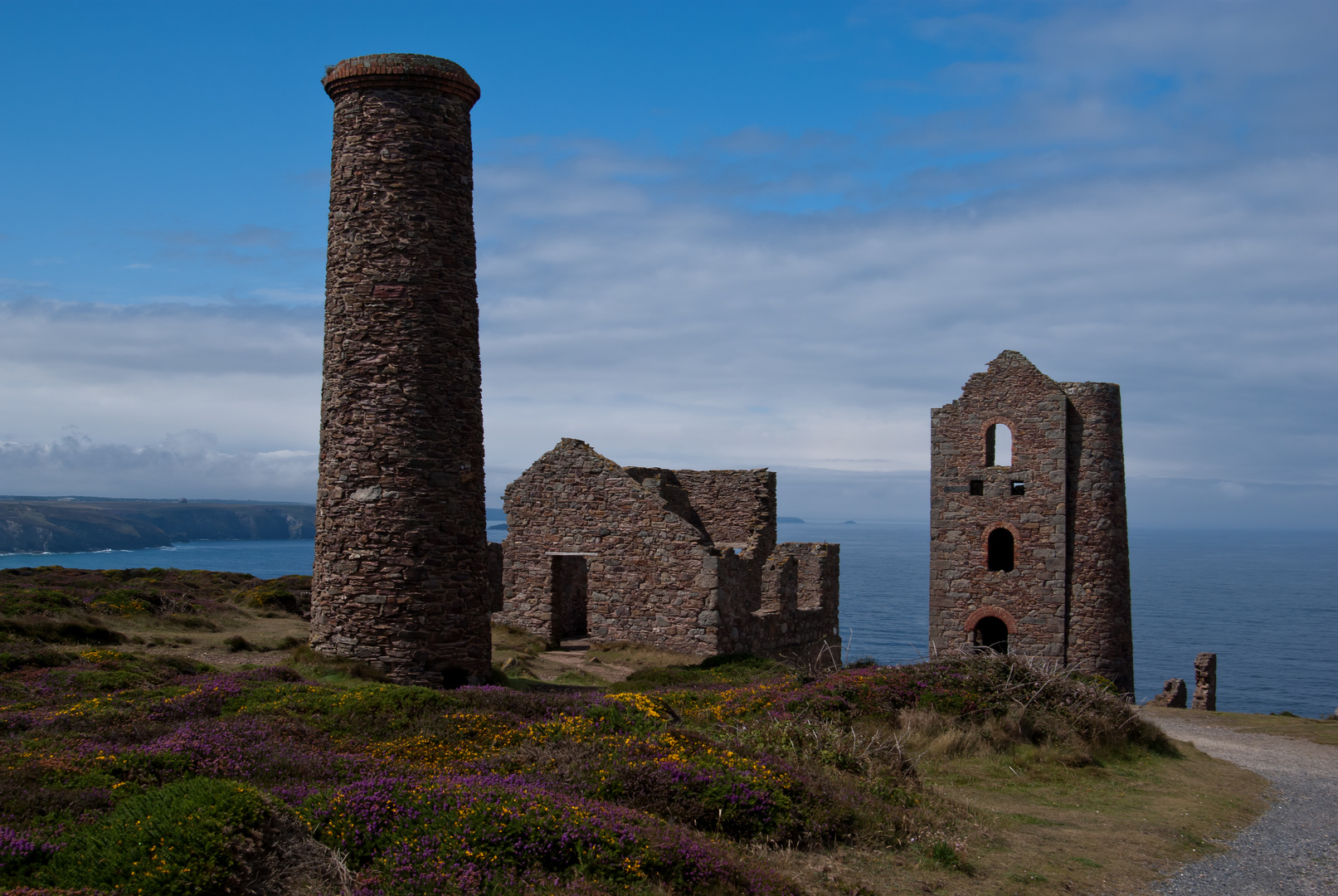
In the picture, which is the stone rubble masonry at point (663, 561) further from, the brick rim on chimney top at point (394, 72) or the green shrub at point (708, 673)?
the brick rim on chimney top at point (394, 72)

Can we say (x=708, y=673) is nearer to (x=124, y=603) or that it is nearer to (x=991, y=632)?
(x=124, y=603)

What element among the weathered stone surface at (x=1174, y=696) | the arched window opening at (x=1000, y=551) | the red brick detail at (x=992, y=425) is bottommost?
the weathered stone surface at (x=1174, y=696)

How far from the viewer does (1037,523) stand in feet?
93.7

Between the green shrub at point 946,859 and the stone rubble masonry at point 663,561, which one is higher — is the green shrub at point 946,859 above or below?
below

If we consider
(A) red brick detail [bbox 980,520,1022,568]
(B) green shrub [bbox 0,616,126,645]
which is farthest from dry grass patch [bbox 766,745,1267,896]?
(A) red brick detail [bbox 980,520,1022,568]

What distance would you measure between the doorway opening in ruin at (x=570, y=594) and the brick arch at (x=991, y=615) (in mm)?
11817

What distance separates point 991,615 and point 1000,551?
7.80 ft

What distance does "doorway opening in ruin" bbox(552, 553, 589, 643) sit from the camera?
75.3 feet

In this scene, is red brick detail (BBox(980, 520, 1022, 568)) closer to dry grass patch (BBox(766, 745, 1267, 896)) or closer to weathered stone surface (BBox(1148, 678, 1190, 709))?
→ weathered stone surface (BBox(1148, 678, 1190, 709))

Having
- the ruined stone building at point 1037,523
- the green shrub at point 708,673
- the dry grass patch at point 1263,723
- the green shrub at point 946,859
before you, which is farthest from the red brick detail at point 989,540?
the green shrub at point 946,859

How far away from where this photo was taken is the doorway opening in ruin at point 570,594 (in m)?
22.9

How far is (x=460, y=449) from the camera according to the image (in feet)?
46.5

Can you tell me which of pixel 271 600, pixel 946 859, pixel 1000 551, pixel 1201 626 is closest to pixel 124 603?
pixel 271 600

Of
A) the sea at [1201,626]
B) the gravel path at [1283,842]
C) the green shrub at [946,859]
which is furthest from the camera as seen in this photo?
the sea at [1201,626]
